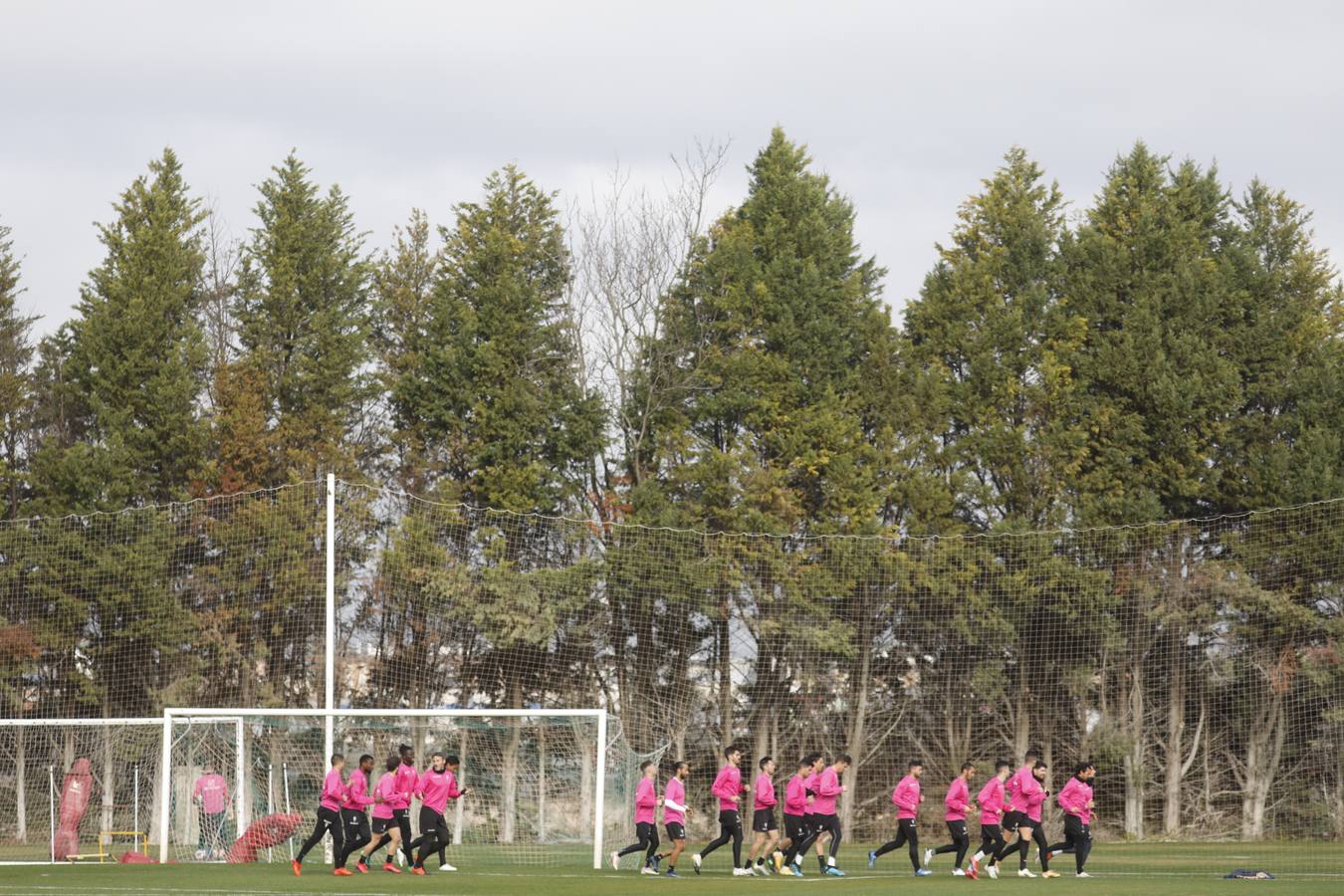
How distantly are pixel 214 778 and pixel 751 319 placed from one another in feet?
59.0

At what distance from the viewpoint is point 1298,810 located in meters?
32.4

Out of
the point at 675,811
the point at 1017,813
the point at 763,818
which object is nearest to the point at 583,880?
the point at 675,811

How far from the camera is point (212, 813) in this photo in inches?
954

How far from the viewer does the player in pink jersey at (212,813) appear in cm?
2397

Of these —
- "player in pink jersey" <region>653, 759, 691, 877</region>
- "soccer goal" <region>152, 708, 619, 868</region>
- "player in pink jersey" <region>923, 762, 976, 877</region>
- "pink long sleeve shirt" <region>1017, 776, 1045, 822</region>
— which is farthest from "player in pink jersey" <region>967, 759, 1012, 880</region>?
"soccer goal" <region>152, 708, 619, 868</region>

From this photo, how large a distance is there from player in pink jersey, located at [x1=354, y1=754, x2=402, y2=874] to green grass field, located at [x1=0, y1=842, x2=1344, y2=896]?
482 millimetres

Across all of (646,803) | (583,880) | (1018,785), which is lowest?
(583,880)

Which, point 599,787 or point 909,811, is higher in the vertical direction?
point 599,787

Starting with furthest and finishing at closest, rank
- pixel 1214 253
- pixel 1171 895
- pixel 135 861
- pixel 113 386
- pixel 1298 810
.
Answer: pixel 1214 253 → pixel 113 386 → pixel 1298 810 → pixel 135 861 → pixel 1171 895

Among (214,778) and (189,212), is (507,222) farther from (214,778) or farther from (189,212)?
(214,778)

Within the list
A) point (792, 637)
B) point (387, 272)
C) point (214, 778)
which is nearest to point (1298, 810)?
point (792, 637)

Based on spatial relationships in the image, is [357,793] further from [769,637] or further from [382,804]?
[769,637]

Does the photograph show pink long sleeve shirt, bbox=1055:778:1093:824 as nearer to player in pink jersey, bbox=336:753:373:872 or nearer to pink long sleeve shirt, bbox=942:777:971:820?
pink long sleeve shirt, bbox=942:777:971:820

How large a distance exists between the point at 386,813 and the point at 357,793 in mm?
629
